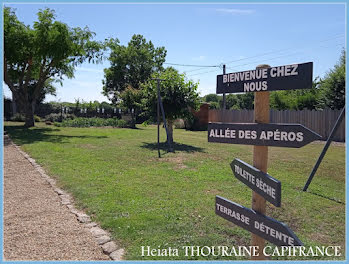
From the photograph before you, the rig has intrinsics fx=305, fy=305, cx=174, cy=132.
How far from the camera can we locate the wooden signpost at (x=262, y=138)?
8.61 feet

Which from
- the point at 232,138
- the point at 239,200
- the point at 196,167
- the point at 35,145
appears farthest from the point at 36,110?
the point at 232,138

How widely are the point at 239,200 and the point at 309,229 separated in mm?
1428

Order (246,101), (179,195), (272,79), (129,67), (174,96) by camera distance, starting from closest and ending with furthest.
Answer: (272,79) < (179,195) < (174,96) < (129,67) < (246,101)

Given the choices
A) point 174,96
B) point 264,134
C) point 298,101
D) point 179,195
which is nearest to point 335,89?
point 298,101

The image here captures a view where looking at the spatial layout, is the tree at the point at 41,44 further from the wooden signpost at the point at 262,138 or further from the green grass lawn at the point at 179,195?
the wooden signpost at the point at 262,138

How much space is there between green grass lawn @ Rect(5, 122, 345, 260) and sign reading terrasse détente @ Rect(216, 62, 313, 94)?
210 centimetres

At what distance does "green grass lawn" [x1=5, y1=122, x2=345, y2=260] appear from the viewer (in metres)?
4.22

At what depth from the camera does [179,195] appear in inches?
234

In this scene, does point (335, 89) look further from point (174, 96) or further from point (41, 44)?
point (41, 44)

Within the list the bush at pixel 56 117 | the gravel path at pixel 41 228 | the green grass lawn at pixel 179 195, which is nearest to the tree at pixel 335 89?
the green grass lawn at pixel 179 195

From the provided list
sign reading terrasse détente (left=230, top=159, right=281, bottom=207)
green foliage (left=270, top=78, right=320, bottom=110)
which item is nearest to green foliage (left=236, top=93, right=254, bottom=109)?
green foliage (left=270, top=78, right=320, bottom=110)

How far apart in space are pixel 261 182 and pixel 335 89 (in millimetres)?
21105

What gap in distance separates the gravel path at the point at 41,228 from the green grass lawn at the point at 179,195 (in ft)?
1.19

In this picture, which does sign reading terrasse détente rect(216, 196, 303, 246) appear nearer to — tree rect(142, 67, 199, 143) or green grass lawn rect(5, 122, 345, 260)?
green grass lawn rect(5, 122, 345, 260)
